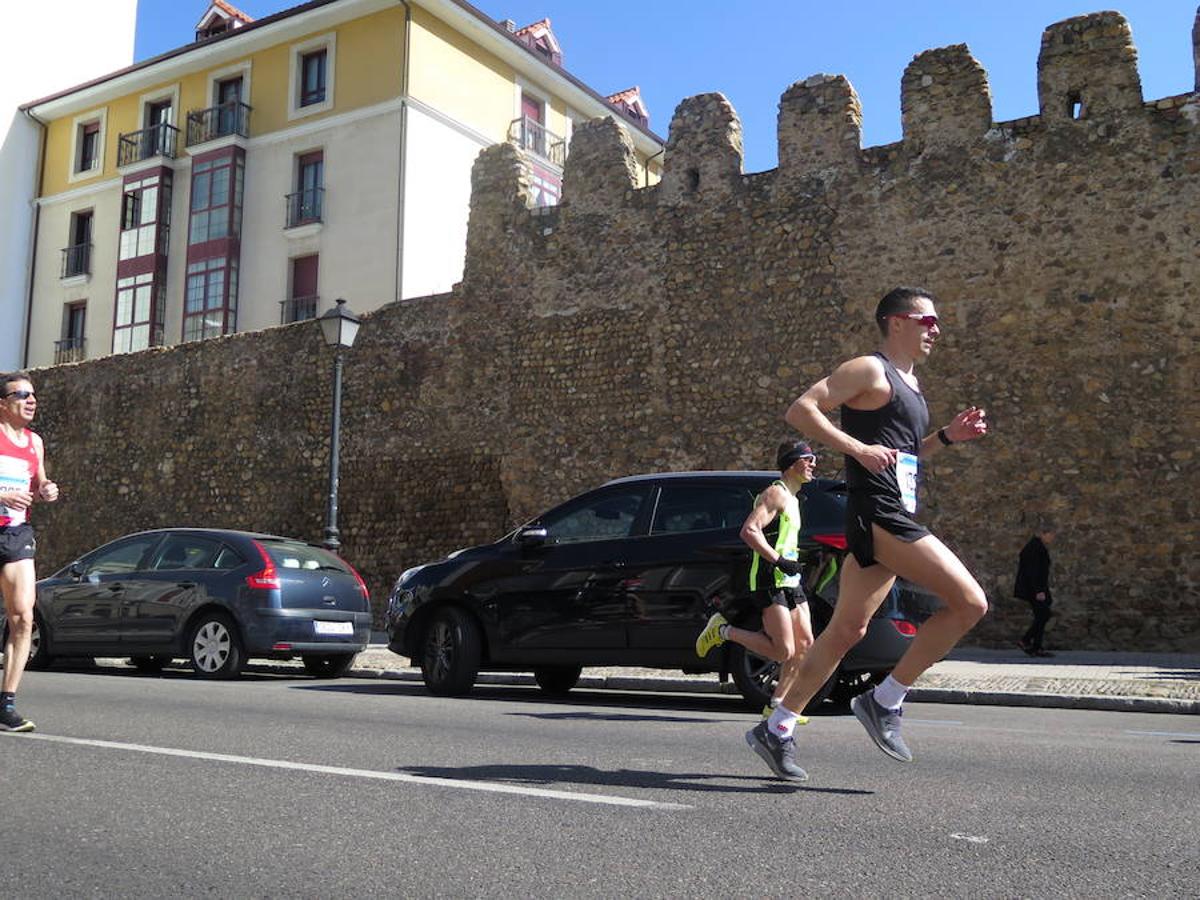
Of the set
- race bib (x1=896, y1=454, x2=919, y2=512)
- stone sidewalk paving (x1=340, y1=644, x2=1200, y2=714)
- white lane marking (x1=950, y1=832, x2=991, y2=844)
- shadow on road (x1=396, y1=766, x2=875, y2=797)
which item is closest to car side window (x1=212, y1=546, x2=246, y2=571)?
stone sidewalk paving (x1=340, y1=644, x2=1200, y2=714)

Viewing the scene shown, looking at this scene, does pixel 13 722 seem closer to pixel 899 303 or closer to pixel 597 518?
pixel 597 518

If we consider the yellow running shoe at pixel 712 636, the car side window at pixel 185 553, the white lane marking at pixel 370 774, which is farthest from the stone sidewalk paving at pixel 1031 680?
the white lane marking at pixel 370 774

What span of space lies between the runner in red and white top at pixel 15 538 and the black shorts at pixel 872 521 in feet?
13.4

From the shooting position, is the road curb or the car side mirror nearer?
the road curb

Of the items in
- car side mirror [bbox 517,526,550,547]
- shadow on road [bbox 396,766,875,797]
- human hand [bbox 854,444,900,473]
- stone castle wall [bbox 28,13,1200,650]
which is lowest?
shadow on road [bbox 396,766,875,797]

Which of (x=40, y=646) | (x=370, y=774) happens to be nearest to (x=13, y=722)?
(x=370, y=774)

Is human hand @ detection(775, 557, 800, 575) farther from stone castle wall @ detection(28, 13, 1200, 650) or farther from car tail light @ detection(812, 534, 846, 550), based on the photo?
stone castle wall @ detection(28, 13, 1200, 650)

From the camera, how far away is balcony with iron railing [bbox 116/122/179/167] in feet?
110

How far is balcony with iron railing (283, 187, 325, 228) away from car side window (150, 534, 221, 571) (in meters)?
20.0

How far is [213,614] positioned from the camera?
1098cm

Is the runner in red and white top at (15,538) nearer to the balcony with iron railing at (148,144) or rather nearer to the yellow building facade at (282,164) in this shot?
the yellow building facade at (282,164)

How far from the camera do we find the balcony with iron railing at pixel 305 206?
30391mm

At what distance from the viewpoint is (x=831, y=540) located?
25.6ft

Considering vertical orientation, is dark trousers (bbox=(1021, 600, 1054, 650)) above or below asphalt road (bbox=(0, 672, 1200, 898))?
above
